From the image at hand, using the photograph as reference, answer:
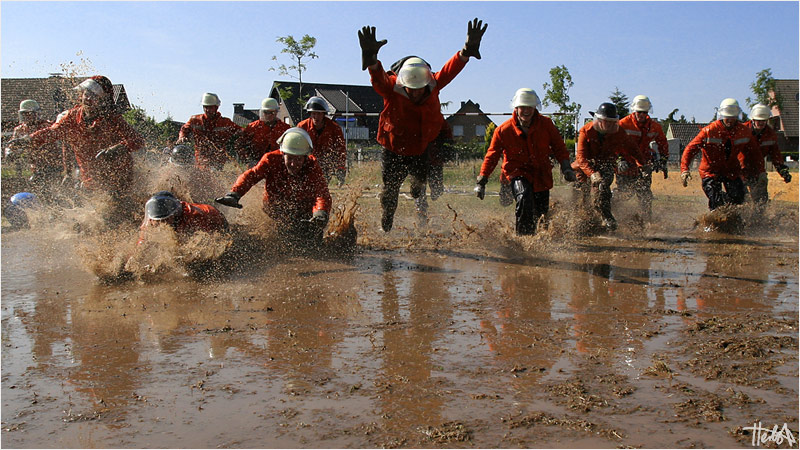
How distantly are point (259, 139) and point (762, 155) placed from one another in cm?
730

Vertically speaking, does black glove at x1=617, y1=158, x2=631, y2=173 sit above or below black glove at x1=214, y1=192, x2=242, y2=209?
above

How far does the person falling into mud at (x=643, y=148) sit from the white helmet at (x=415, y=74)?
3.76 meters

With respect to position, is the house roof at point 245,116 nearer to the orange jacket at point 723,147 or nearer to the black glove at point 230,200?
the orange jacket at point 723,147

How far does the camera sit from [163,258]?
6496 millimetres

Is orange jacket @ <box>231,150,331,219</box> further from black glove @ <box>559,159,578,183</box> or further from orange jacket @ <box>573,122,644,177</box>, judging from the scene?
orange jacket @ <box>573,122,644,177</box>

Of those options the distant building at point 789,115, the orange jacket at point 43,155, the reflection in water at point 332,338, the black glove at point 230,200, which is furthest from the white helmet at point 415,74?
the distant building at point 789,115

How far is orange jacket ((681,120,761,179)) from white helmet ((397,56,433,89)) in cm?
459

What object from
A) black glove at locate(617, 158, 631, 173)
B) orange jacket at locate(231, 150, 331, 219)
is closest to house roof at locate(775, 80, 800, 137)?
black glove at locate(617, 158, 631, 173)

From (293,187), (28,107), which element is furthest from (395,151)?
(28,107)

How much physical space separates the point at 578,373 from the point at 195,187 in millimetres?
6788

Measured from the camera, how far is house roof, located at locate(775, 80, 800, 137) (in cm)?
5391

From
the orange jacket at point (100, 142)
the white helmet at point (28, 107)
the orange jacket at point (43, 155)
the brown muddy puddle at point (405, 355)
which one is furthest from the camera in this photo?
the white helmet at point (28, 107)

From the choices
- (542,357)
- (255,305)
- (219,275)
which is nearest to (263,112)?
(219,275)

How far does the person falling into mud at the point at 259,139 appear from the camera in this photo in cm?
1074
